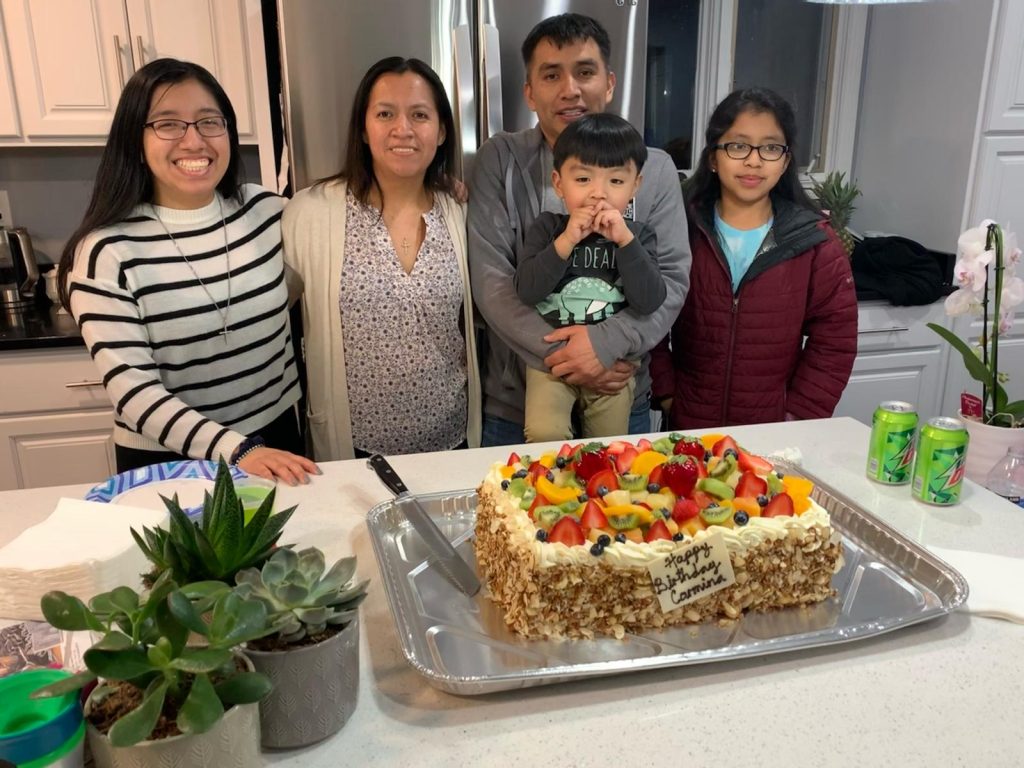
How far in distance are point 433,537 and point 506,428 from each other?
83cm

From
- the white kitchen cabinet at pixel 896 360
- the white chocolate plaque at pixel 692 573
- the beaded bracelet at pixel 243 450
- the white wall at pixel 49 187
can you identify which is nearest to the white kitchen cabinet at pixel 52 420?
the white wall at pixel 49 187

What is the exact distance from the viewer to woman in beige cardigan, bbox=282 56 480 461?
5.69 feet

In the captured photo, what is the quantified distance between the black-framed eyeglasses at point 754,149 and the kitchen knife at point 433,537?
3.75 ft

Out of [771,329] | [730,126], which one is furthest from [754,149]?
[771,329]

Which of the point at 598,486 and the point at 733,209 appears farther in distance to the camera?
the point at 733,209

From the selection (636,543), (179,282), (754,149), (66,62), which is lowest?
(636,543)

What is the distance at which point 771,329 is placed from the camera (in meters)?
1.98

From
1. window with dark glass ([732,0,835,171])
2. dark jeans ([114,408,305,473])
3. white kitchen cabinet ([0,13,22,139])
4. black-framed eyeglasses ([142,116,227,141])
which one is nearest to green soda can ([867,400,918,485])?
dark jeans ([114,408,305,473])

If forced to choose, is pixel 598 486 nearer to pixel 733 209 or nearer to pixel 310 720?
pixel 310 720

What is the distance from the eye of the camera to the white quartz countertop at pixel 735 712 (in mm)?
817

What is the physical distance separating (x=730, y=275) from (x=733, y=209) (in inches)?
6.9

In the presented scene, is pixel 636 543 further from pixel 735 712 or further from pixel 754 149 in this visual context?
pixel 754 149

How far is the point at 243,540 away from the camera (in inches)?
32.4

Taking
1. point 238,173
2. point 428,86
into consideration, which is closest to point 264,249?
point 238,173
